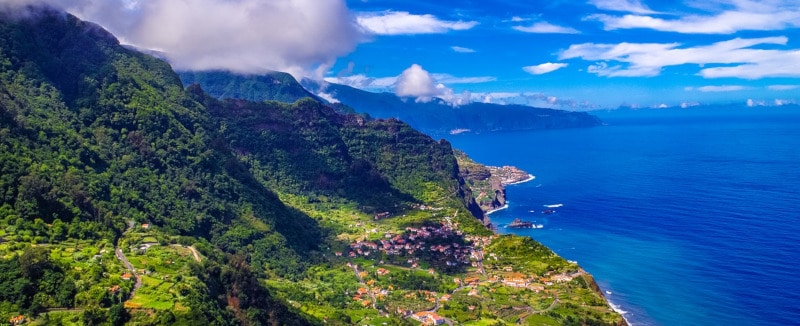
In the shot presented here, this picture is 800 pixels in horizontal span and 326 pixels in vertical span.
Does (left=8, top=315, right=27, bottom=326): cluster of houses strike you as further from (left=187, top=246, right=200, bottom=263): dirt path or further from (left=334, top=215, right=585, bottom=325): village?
(left=334, top=215, right=585, bottom=325): village

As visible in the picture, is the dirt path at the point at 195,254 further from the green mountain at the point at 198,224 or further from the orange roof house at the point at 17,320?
the orange roof house at the point at 17,320

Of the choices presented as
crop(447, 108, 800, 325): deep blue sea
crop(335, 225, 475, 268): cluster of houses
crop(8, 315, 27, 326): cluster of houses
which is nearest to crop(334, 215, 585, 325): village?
crop(335, 225, 475, 268): cluster of houses

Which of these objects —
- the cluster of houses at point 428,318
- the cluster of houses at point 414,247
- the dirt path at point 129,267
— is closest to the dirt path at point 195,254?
the dirt path at point 129,267

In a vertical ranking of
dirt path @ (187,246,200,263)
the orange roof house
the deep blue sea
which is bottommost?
the deep blue sea

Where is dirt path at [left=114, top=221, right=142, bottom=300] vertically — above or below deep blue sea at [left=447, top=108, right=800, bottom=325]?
above

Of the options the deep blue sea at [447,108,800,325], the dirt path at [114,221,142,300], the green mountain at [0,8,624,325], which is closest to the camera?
the dirt path at [114,221,142,300]

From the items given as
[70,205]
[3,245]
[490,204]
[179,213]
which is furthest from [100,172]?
[490,204]

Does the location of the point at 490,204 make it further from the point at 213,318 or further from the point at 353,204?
the point at 213,318

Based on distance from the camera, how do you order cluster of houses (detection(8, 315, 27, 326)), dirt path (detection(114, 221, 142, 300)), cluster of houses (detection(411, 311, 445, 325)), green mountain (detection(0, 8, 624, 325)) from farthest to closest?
cluster of houses (detection(411, 311, 445, 325))
green mountain (detection(0, 8, 624, 325))
dirt path (detection(114, 221, 142, 300))
cluster of houses (detection(8, 315, 27, 326))

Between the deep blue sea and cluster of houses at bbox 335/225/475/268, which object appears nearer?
the deep blue sea

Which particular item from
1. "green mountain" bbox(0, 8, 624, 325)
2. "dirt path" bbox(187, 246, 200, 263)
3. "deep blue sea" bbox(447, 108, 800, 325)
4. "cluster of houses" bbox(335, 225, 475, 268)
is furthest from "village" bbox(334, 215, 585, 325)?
"dirt path" bbox(187, 246, 200, 263)
